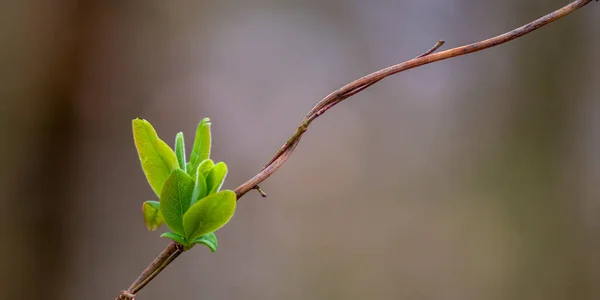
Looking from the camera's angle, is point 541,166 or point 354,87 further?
point 541,166

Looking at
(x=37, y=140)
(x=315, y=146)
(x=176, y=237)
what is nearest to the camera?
(x=176, y=237)

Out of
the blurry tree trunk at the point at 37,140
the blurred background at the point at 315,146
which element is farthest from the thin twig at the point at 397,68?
the blurry tree trunk at the point at 37,140

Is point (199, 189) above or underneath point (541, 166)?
above

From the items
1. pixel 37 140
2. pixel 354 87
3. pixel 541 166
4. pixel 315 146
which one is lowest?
pixel 541 166

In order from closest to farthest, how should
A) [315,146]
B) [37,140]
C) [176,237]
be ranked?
[176,237], [37,140], [315,146]

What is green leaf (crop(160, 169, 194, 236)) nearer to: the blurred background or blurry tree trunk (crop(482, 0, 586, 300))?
the blurred background

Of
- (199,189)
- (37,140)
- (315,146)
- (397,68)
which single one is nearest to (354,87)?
(397,68)

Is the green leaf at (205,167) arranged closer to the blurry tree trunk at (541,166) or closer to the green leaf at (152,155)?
the green leaf at (152,155)

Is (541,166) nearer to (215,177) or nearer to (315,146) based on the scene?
(315,146)
